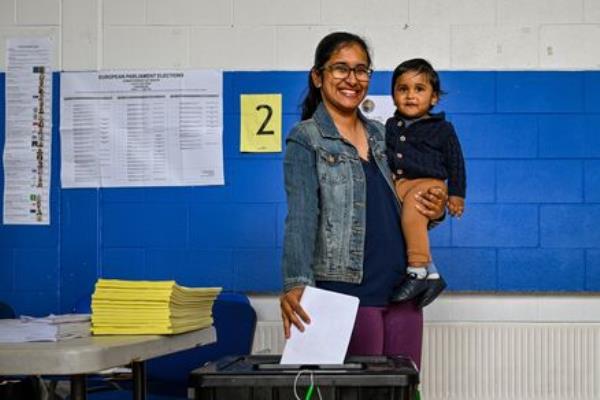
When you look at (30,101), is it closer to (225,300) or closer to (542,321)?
(225,300)

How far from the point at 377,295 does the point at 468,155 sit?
5.63 ft

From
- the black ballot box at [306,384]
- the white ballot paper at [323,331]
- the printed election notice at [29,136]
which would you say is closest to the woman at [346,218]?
the white ballot paper at [323,331]

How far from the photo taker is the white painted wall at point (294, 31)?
3816 mm

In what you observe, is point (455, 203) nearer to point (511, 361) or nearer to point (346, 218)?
point (346, 218)

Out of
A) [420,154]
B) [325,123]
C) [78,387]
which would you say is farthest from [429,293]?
[78,387]

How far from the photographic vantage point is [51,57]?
3.95 metres

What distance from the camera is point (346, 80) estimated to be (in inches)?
90.0

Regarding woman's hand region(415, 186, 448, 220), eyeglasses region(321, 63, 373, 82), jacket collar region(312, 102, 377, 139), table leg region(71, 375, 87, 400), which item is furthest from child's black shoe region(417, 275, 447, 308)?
table leg region(71, 375, 87, 400)

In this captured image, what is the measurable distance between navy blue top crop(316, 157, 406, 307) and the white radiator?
5.22 ft

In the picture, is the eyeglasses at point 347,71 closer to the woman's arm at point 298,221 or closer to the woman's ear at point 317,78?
the woman's ear at point 317,78

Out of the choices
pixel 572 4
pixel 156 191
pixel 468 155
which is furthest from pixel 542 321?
pixel 156 191

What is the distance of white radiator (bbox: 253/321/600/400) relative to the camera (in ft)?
12.4

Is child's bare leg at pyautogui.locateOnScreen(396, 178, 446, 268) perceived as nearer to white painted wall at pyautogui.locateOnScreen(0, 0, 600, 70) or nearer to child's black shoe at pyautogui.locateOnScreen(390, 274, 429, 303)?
child's black shoe at pyautogui.locateOnScreen(390, 274, 429, 303)

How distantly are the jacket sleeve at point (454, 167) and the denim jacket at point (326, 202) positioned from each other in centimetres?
35
